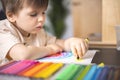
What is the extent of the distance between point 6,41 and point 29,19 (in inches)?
5.3

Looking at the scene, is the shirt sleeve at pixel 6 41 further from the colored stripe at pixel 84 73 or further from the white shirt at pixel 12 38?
the colored stripe at pixel 84 73

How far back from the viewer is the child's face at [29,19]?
863mm

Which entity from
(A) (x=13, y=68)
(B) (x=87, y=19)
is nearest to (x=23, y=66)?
(A) (x=13, y=68)

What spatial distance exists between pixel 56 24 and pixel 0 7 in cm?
110

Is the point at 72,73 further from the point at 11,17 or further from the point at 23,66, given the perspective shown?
the point at 11,17

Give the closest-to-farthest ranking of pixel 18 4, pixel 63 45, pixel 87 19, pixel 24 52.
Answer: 1. pixel 24 52
2. pixel 18 4
3. pixel 63 45
4. pixel 87 19

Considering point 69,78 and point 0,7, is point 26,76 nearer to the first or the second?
point 69,78

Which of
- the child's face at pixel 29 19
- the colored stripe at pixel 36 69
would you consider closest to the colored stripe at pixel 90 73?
the colored stripe at pixel 36 69

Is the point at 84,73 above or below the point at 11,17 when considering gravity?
below

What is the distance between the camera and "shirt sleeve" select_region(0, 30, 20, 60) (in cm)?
79

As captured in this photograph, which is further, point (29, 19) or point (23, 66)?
point (29, 19)

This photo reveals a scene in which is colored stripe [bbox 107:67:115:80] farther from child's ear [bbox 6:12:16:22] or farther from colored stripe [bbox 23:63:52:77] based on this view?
child's ear [bbox 6:12:16:22]

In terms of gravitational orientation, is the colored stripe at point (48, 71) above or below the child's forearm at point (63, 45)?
above

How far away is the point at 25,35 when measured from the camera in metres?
0.96
